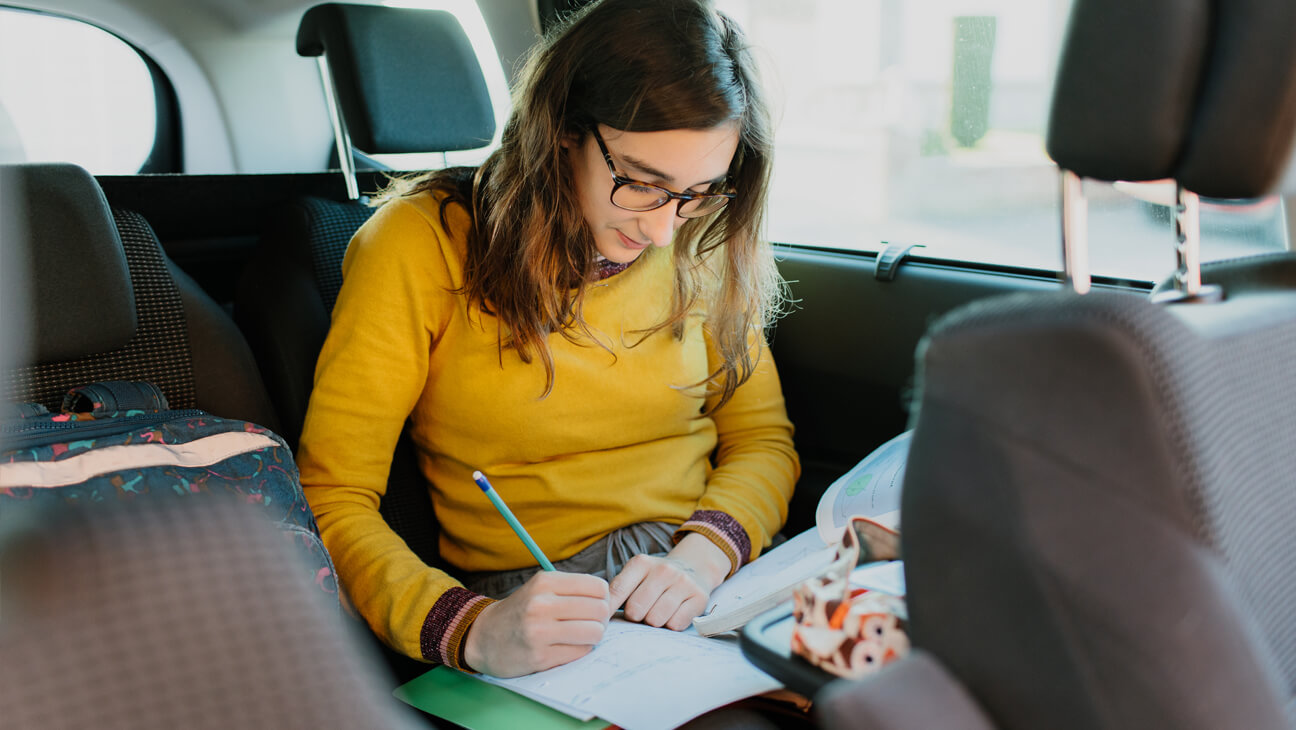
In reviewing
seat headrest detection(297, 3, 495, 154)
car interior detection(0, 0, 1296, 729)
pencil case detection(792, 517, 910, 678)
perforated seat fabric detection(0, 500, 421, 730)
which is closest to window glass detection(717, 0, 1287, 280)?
car interior detection(0, 0, 1296, 729)

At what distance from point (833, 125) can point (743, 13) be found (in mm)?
254

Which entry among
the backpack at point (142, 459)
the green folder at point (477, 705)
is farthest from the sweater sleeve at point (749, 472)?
the backpack at point (142, 459)

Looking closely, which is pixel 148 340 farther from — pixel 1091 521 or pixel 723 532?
pixel 1091 521

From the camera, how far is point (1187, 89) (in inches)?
27.1

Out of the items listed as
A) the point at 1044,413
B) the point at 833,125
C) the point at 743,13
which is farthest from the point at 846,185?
the point at 1044,413

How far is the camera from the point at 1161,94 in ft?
2.26

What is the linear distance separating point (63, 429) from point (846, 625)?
659 millimetres

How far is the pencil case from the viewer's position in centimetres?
68

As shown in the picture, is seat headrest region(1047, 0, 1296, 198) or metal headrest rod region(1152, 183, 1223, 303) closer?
seat headrest region(1047, 0, 1296, 198)

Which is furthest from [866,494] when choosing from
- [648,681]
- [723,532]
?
[648,681]

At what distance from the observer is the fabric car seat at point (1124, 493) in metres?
0.57

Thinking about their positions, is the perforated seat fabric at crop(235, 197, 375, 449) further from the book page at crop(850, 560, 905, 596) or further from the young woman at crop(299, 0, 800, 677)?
the book page at crop(850, 560, 905, 596)

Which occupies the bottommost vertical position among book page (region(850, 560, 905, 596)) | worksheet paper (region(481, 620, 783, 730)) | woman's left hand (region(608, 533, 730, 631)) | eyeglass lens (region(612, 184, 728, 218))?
woman's left hand (region(608, 533, 730, 631))

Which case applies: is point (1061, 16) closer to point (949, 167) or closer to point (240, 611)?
point (240, 611)
